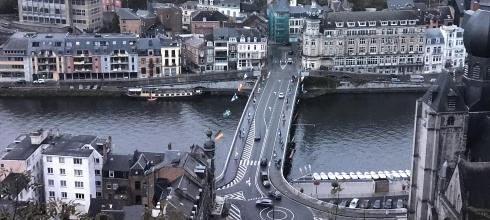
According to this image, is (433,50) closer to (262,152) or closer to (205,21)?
(205,21)

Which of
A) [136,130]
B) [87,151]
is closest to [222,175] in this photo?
[87,151]

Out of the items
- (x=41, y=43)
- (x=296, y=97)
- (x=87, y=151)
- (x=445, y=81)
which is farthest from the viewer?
(x=41, y=43)

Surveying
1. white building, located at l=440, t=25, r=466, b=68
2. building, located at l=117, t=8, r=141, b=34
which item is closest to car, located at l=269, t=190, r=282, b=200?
white building, located at l=440, t=25, r=466, b=68

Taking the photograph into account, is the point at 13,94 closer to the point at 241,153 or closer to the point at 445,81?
the point at 241,153

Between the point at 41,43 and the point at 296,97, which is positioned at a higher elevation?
the point at 41,43

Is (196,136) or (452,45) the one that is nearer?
(196,136)

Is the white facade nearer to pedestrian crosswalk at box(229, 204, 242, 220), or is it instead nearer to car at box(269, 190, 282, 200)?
pedestrian crosswalk at box(229, 204, 242, 220)

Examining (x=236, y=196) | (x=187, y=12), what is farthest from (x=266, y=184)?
(x=187, y=12)

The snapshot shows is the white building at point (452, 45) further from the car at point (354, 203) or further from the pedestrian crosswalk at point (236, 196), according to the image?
the pedestrian crosswalk at point (236, 196)
